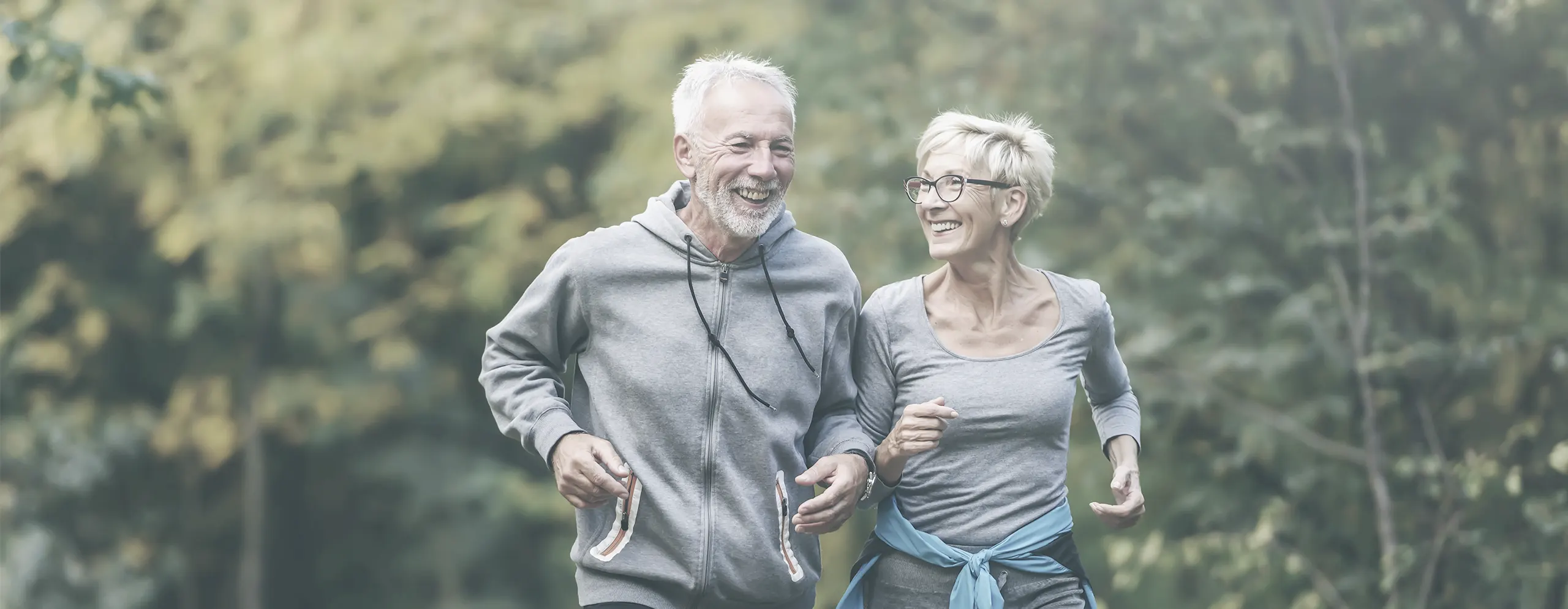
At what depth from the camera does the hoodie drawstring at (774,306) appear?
8.65 feet

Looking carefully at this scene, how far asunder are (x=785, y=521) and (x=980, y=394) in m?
0.37

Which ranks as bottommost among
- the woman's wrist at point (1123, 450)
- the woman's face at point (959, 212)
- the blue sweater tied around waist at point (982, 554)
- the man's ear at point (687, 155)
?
the blue sweater tied around waist at point (982, 554)

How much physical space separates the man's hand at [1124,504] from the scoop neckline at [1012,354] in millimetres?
248

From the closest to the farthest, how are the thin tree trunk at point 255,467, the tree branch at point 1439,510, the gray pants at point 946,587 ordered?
the gray pants at point 946,587
the tree branch at point 1439,510
the thin tree trunk at point 255,467

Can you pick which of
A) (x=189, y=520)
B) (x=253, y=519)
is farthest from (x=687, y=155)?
(x=189, y=520)

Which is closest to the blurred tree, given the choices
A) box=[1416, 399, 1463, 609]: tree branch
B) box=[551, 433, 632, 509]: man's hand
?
box=[1416, 399, 1463, 609]: tree branch

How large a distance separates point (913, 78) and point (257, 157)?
3.21 meters

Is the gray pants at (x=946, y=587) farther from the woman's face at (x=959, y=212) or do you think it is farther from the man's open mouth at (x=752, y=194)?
the man's open mouth at (x=752, y=194)

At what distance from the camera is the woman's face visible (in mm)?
2766

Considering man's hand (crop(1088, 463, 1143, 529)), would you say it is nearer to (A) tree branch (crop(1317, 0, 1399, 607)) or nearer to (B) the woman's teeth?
(B) the woman's teeth

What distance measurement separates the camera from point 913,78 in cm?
636

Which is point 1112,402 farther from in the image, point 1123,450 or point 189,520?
point 189,520

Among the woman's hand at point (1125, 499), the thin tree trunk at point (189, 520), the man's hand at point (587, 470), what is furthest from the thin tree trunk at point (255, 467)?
the woman's hand at point (1125, 499)

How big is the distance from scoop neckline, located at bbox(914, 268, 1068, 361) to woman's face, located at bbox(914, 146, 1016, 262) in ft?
0.32
